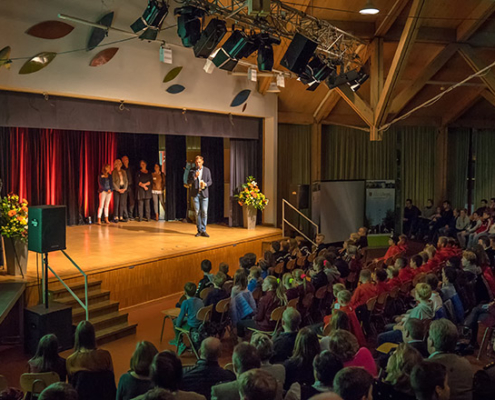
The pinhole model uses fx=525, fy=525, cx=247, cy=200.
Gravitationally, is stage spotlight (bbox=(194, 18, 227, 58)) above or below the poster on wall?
above

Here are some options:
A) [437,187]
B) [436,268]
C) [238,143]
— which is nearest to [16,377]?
[436,268]

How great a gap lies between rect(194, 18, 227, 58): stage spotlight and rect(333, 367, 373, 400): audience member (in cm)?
501

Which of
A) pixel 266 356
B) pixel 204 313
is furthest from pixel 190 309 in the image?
pixel 266 356

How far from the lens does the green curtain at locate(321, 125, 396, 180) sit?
14867 mm

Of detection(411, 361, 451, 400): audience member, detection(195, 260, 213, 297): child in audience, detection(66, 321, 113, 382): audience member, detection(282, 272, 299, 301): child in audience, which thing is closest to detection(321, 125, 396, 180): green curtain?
detection(195, 260, 213, 297): child in audience

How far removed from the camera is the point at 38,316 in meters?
5.84

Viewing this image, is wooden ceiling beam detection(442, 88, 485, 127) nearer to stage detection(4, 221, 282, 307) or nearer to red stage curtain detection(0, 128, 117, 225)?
stage detection(4, 221, 282, 307)

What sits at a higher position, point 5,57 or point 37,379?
point 5,57

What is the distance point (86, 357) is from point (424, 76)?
10.1 m

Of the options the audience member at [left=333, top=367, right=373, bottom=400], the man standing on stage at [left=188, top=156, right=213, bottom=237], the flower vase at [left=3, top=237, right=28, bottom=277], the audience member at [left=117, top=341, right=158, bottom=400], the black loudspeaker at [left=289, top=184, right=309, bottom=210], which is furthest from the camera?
the black loudspeaker at [left=289, top=184, right=309, bottom=210]

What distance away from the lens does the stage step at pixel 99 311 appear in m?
6.76

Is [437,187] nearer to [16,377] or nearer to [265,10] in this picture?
[265,10]

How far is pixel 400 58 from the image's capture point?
988cm

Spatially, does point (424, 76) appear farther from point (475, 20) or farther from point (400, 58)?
point (400, 58)
